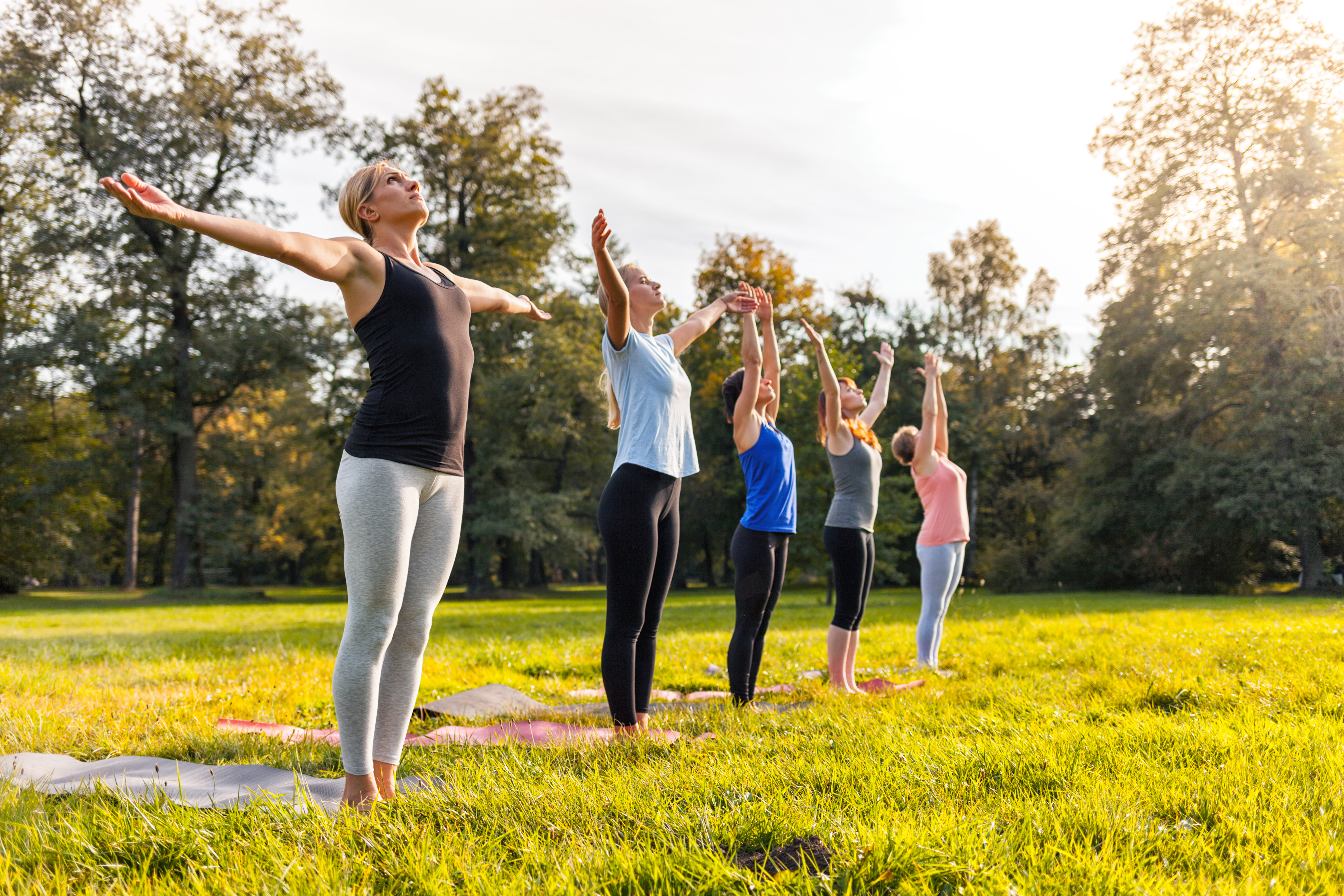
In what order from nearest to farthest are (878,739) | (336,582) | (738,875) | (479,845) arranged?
(738,875) → (479,845) → (878,739) → (336,582)

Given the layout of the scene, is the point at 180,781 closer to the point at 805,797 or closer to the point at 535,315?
the point at 805,797

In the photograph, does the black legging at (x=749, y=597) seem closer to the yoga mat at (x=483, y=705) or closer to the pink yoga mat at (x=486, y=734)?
the pink yoga mat at (x=486, y=734)

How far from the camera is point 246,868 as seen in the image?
2.10m

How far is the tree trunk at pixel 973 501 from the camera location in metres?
30.8

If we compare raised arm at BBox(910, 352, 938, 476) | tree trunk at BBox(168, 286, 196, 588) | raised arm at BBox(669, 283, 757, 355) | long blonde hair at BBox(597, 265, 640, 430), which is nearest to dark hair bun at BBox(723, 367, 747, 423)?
raised arm at BBox(669, 283, 757, 355)

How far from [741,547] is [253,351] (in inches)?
909

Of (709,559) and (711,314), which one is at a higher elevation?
(711,314)

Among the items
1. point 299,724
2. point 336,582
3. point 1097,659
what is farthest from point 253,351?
point 336,582

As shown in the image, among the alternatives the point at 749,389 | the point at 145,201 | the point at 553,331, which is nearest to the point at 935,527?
the point at 749,389

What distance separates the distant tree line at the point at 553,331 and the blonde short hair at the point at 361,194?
586 inches

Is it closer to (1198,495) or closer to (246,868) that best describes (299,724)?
(246,868)

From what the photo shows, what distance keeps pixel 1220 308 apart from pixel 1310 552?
665 centimetres

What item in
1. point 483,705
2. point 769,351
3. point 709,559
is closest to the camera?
point 483,705

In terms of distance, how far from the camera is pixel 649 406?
391 centimetres
